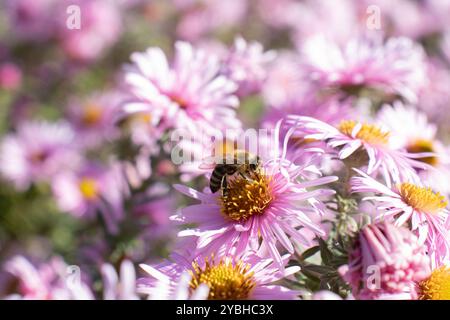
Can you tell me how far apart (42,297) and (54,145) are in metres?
1.39

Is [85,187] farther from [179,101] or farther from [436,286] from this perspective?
[436,286]

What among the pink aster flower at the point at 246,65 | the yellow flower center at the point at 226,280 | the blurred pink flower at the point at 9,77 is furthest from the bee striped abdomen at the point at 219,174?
the blurred pink flower at the point at 9,77

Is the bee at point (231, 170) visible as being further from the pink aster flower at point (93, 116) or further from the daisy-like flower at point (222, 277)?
the pink aster flower at point (93, 116)

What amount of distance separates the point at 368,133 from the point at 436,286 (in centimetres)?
44

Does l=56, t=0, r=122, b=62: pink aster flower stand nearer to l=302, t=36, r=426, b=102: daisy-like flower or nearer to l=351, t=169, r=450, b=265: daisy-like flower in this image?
l=302, t=36, r=426, b=102: daisy-like flower

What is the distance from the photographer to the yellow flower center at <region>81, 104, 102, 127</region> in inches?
114

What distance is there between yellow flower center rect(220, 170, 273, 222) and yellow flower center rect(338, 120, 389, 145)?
10.6 inches

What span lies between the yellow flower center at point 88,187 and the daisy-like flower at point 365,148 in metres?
1.40

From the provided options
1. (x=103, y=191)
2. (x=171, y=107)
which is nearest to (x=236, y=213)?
(x=171, y=107)

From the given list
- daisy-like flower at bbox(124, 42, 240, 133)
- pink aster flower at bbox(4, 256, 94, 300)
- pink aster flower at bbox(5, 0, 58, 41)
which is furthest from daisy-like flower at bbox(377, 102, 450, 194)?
pink aster flower at bbox(5, 0, 58, 41)

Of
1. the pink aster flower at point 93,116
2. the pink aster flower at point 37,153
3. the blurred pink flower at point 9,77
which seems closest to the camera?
the pink aster flower at point 37,153

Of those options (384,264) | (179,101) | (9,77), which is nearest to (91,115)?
(9,77)

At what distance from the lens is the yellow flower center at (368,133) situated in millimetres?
1353

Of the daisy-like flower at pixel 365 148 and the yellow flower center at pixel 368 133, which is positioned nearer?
the daisy-like flower at pixel 365 148
